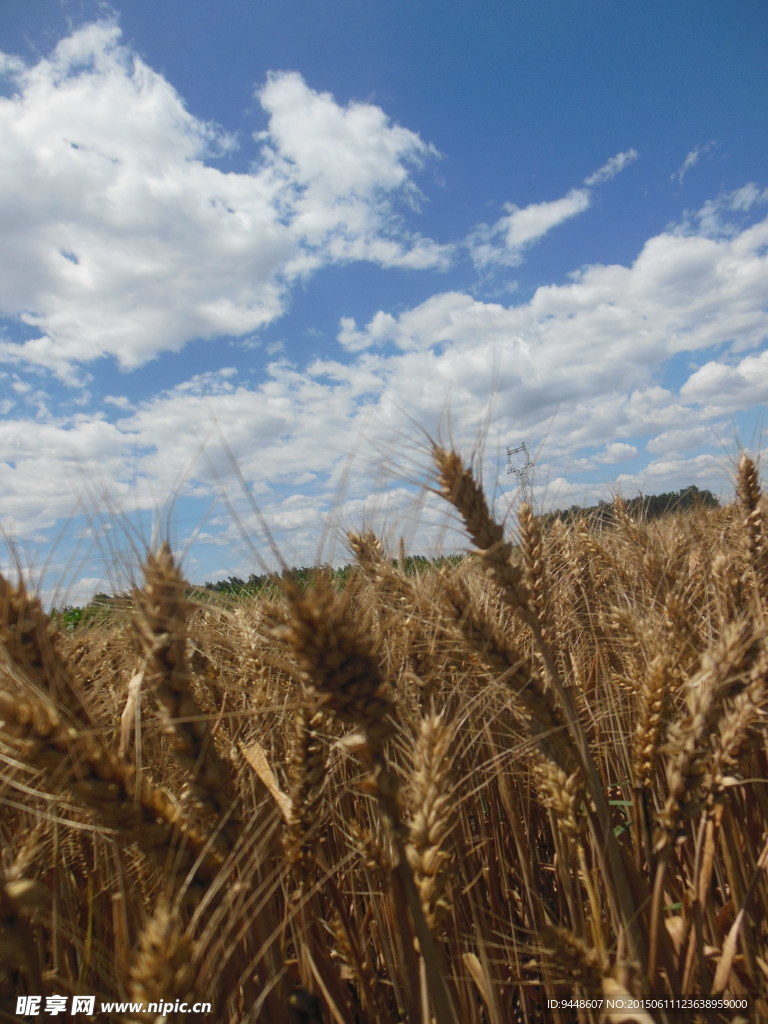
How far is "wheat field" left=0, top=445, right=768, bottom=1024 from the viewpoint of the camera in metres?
1.21

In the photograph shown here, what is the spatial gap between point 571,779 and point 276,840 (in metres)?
0.95

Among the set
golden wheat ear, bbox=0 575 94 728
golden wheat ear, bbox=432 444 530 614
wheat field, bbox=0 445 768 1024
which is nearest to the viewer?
wheat field, bbox=0 445 768 1024

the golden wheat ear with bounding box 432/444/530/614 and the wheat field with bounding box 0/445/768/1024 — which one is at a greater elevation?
the golden wheat ear with bounding box 432/444/530/614

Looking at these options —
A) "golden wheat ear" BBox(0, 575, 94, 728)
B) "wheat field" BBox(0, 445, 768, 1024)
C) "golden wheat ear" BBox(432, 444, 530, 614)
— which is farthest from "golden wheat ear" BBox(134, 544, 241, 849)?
"golden wheat ear" BBox(432, 444, 530, 614)

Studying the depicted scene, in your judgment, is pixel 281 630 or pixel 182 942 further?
pixel 281 630

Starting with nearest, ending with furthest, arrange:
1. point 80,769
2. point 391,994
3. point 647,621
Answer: point 80,769 < point 391,994 < point 647,621

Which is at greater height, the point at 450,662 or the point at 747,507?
the point at 747,507

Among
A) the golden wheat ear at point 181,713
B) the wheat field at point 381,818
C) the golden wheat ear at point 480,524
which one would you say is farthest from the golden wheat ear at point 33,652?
the golden wheat ear at point 480,524

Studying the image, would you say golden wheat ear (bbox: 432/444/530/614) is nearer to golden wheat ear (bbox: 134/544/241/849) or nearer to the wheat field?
the wheat field

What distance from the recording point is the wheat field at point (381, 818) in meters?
1.21

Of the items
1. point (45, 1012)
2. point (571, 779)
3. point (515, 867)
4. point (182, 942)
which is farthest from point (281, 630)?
point (515, 867)

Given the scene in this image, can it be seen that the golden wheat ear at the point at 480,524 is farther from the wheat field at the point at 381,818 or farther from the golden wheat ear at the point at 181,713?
the golden wheat ear at the point at 181,713

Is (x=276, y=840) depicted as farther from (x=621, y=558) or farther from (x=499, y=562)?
(x=621, y=558)

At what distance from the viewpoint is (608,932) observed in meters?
2.00
